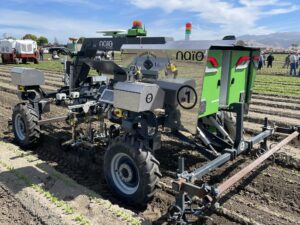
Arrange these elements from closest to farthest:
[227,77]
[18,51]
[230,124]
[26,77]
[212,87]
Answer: [212,87] < [227,77] < [230,124] < [26,77] < [18,51]

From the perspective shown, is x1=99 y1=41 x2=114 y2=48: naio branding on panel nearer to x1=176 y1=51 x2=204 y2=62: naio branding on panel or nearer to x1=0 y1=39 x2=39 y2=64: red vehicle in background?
x1=176 y1=51 x2=204 y2=62: naio branding on panel

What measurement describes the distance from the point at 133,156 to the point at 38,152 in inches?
117

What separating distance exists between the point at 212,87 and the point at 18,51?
99.7ft

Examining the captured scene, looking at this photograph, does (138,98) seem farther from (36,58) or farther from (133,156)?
(36,58)

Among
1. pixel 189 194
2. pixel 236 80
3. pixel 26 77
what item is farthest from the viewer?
pixel 26 77

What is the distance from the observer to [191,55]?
3.97 meters

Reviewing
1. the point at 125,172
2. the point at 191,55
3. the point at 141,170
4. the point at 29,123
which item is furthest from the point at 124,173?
the point at 29,123

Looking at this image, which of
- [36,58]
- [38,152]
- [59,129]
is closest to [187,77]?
[38,152]

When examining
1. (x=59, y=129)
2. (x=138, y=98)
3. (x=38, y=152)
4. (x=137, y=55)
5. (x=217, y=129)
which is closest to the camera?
(x=138, y=98)

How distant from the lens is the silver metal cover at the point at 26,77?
21.0 feet

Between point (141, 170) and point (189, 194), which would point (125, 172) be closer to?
point (141, 170)

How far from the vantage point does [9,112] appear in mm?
9500

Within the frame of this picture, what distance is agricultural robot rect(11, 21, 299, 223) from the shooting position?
3.89m

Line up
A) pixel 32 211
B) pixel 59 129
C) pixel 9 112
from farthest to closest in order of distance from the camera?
1. pixel 9 112
2. pixel 59 129
3. pixel 32 211
